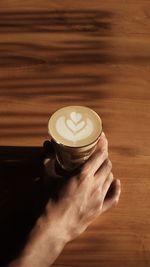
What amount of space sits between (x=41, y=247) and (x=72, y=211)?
97 millimetres

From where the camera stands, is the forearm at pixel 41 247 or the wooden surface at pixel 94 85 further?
the wooden surface at pixel 94 85

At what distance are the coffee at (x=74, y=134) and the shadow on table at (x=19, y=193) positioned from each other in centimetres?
9

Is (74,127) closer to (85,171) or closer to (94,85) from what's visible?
(85,171)

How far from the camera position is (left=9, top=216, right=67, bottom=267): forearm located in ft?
2.88

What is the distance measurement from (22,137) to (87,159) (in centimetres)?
24

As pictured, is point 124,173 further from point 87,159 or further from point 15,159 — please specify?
point 15,159

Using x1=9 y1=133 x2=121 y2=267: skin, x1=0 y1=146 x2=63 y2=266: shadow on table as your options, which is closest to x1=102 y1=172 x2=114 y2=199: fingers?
x1=9 y1=133 x2=121 y2=267: skin

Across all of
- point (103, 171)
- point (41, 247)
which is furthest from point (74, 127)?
point (41, 247)

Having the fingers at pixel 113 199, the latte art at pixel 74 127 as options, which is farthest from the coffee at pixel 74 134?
the fingers at pixel 113 199

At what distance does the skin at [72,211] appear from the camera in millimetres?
891

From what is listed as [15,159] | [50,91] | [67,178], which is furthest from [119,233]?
[50,91]

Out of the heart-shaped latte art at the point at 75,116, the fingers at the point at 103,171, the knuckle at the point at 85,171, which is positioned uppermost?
the heart-shaped latte art at the point at 75,116

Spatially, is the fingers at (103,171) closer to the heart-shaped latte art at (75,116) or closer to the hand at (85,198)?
the hand at (85,198)

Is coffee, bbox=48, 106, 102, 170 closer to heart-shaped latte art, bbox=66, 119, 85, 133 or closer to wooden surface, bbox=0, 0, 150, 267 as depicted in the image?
heart-shaped latte art, bbox=66, 119, 85, 133
